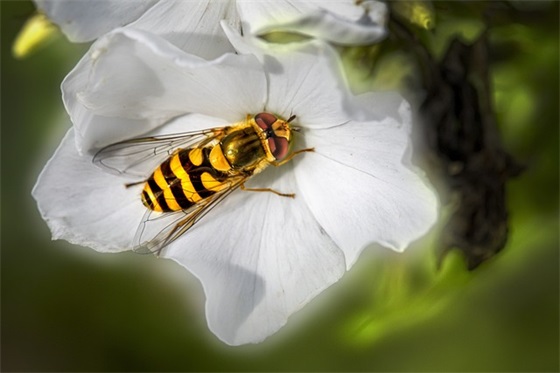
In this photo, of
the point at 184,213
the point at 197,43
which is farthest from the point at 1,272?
the point at 197,43

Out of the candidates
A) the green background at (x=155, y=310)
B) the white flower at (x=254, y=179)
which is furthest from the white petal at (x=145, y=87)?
the green background at (x=155, y=310)

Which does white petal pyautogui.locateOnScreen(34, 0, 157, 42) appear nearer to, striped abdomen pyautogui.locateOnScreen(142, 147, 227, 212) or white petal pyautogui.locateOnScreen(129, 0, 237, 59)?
white petal pyautogui.locateOnScreen(129, 0, 237, 59)

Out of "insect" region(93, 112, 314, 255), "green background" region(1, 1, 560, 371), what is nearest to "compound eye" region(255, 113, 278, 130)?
"insect" region(93, 112, 314, 255)

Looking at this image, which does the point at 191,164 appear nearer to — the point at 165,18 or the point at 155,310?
the point at 165,18

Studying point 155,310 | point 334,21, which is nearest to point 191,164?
point 334,21

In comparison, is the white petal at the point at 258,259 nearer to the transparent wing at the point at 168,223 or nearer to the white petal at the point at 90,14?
the transparent wing at the point at 168,223
